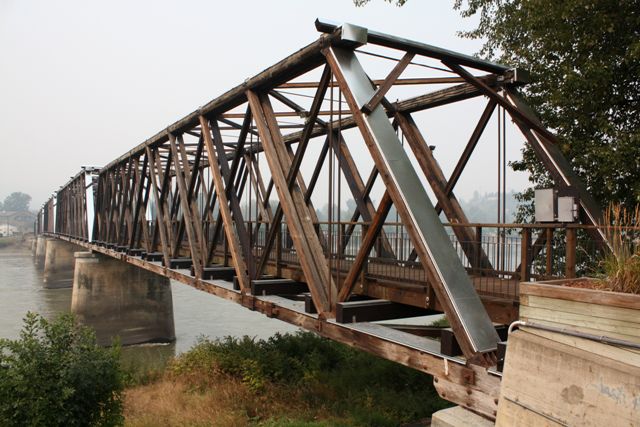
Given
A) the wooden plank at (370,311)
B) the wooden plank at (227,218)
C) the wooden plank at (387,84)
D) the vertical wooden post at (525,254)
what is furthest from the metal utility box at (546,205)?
the wooden plank at (227,218)

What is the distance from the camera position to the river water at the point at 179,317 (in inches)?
1148

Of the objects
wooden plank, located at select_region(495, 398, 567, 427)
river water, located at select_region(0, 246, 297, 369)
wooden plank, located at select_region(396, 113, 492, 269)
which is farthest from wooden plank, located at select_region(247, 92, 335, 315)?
river water, located at select_region(0, 246, 297, 369)

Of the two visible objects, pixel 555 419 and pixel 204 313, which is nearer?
pixel 555 419

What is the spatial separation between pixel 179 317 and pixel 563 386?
3695 centimetres

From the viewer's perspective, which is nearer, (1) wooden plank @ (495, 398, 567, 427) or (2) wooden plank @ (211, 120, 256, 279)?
(1) wooden plank @ (495, 398, 567, 427)

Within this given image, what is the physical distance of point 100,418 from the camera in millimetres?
11289

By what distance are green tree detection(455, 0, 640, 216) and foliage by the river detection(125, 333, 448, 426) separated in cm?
699

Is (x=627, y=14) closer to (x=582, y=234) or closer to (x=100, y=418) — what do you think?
(x=582, y=234)

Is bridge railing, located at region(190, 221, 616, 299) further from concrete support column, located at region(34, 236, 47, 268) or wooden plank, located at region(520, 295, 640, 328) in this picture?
concrete support column, located at region(34, 236, 47, 268)

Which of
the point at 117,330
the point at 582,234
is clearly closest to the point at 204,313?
the point at 117,330

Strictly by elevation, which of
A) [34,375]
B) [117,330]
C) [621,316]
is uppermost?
[621,316]

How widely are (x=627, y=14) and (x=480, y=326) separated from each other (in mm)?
8480

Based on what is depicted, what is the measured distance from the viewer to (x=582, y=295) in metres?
3.82

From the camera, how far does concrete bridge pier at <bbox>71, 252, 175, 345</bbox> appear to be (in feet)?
102
